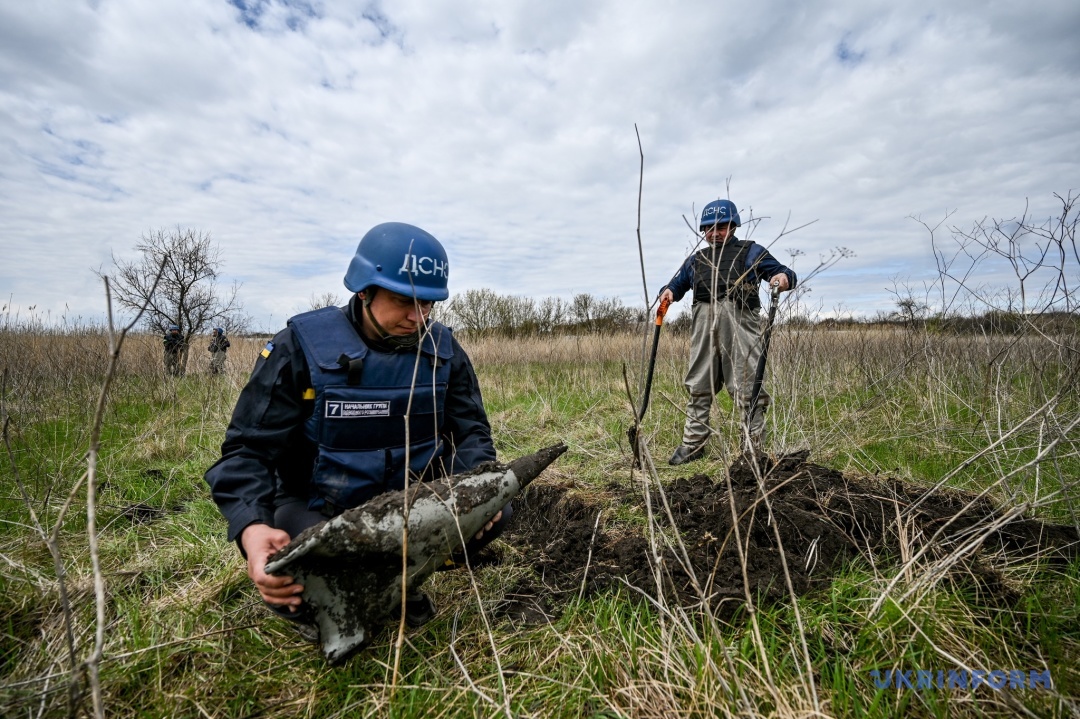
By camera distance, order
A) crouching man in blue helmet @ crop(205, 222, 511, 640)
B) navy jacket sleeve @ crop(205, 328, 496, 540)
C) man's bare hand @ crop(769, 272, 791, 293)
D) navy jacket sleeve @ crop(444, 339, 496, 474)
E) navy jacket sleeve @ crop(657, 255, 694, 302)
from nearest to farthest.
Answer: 1. navy jacket sleeve @ crop(205, 328, 496, 540)
2. crouching man in blue helmet @ crop(205, 222, 511, 640)
3. navy jacket sleeve @ crop(444, 339, 496, 474)
4. man's bare hand @ crop(769, 272, 791, 293)
5. navy jacket sleeve @ crop(657, 255, 694, 302)

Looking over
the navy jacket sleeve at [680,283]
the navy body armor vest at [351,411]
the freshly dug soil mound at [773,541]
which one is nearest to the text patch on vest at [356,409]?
the navy body armor vest at [351,411]

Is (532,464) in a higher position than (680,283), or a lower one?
lower

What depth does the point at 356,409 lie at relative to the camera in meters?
1.89

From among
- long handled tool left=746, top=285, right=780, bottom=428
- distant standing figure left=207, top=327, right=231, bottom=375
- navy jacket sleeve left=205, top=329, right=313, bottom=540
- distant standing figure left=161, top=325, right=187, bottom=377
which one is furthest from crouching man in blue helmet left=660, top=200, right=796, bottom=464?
distant standing figure left=207, top=327, right=231, bottom=375

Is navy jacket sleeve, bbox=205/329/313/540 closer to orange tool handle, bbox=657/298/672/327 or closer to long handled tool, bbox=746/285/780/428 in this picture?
long handled tool, bbox=746/285/780/428

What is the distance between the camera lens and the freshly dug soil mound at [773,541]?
196 cm

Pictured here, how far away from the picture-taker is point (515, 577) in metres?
2.37

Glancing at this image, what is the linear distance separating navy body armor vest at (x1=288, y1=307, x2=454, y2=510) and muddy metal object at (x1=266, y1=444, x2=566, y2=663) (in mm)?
304

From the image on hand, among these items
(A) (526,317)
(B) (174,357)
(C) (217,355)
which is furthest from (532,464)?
(A) (526,317)

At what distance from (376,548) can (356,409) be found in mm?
631

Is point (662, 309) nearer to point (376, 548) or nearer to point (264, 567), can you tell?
point (376, 548)

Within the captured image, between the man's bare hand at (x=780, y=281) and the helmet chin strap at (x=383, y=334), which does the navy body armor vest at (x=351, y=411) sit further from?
the man's bare hand at (x=780, y=281)

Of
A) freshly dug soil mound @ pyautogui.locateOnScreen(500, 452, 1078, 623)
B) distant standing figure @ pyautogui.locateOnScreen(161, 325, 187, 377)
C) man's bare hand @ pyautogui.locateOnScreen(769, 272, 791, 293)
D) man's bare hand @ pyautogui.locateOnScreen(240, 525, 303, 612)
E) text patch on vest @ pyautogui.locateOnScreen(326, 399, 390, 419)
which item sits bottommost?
freshly dug soil mound @ pyautogui.locateOnScreen(500, 452, 1078, 623)

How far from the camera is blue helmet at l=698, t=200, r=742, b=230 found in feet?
13.2
